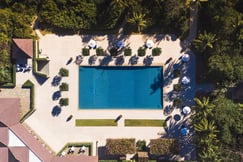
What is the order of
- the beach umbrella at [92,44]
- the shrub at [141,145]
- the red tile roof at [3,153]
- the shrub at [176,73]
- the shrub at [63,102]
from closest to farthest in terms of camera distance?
1. the red tile roof at [3,153]
2. the beach umbrella at [92,44]
3. the shrub at [176,73]
4. the shrub at [63,102]
5. the shrub at [141,145]

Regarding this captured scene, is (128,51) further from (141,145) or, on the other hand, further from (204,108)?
(141,145)

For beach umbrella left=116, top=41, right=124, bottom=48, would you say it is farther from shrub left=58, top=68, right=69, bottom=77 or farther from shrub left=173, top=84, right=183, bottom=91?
shrub left=173, top=84, right=183, bottom=91

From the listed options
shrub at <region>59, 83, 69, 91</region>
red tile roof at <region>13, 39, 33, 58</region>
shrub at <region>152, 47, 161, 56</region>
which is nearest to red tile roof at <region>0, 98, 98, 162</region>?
shrub at <region>59, 83, 69, 91</region>

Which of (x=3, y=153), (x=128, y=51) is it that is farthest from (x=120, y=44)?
(x=3, y=153)

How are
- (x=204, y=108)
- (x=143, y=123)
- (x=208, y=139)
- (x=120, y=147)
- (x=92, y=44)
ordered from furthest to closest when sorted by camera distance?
(x=143, y=123) < (x=120, y=147) < (x=92, y=44) < (x=204, y=108) < (x=208, y=139)

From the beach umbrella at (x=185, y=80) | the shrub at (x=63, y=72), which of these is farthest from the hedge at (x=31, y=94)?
the beach umbrella at (x=185, y=80)

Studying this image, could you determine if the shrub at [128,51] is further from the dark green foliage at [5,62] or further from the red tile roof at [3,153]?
the red tile roof at [3,153]
